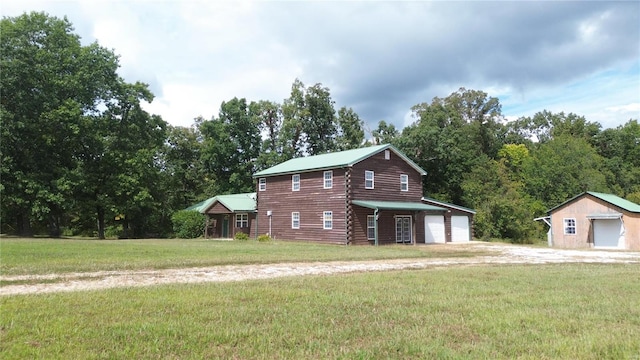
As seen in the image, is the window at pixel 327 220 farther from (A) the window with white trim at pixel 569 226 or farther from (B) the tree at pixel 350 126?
(B) the tree at pixel 350 126

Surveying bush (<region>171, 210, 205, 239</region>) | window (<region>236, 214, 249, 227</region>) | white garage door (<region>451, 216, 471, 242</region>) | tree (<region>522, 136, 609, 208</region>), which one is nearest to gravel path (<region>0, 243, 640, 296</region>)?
white garage door (<region>451, 216, 471, 242</region>)

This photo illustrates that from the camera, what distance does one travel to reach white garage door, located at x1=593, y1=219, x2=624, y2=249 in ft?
93.5

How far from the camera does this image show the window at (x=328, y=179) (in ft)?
102

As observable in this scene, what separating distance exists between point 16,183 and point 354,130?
108ft

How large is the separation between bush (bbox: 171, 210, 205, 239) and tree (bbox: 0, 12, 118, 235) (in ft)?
30.9

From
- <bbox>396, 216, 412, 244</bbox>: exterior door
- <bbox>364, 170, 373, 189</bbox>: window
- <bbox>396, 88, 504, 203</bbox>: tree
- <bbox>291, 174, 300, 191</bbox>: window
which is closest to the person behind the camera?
<bbox>364, 170, 373, 189</bbox>: window

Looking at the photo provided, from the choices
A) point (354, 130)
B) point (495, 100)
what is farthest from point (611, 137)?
point (354, 130)

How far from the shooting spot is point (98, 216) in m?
39.6

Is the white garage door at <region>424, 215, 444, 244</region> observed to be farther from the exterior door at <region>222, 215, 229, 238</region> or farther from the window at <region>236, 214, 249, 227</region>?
the exterior door at <region>222, 215, 229, 238</region>

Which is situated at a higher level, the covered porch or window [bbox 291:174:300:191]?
window [bbox 291:174:300:191]

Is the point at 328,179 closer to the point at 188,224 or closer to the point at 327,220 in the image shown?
the point at 327,220

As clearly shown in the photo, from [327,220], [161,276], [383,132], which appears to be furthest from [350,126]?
[161,276]

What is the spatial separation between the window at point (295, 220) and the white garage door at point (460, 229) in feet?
39.1

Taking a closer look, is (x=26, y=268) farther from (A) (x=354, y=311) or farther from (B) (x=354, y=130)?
(B) (x=354, y=130)
